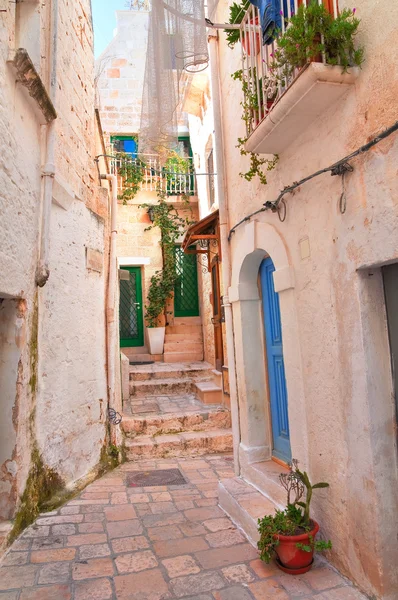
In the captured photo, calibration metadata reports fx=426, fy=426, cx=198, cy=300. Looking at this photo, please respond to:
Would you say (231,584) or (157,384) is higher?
(157,384)

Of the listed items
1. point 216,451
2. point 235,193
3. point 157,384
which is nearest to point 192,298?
point 157,384

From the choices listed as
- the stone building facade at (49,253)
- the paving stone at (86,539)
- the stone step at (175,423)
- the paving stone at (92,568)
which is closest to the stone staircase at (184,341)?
the stone step at (175,423)

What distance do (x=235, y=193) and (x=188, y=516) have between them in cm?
350

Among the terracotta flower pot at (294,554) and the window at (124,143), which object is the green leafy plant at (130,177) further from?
the terracotta flower pot at (294,554)

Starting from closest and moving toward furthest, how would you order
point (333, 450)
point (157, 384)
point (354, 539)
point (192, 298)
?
point (354, 539)
point (333, 450)
point (157, 384)
point (192, 298)

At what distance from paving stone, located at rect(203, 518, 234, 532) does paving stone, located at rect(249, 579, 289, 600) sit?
0.93 m

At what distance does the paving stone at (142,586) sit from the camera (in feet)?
9.33

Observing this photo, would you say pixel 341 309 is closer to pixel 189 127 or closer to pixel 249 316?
pixel 249 316

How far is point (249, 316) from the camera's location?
473cm

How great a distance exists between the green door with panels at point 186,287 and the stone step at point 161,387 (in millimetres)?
3295

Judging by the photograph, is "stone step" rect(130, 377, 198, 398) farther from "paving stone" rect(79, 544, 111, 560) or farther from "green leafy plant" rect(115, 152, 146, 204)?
"green leafy plant" rect(115, 152, 146, 204)

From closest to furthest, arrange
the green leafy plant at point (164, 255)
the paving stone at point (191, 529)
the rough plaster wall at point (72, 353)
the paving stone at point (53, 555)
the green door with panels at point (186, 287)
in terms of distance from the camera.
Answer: the paving stone at point (53, 555)
the paving stone at point (191, 529)
the rough plaster wall at point (72, 353)
the green leafy plant at point (164, 255)
the green door with panels at point (186, 287)

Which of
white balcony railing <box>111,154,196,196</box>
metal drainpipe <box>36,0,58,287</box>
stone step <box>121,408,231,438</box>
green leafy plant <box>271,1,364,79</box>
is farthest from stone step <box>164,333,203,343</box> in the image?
green leafy plant <box>271,1,364,79</box>

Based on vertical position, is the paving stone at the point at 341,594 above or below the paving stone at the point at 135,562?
above
